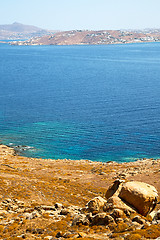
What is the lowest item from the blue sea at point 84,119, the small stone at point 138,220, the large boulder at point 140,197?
the blue sea at point 84,119

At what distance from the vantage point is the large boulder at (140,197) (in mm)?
31078

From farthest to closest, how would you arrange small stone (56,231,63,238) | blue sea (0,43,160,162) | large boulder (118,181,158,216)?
blue sea (0,43,160,162)
large boulder (118,181,158,216)
small stone (56,231,63,238)

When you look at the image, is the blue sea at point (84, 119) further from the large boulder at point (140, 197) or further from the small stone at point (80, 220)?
the small stone at point (80, 220)

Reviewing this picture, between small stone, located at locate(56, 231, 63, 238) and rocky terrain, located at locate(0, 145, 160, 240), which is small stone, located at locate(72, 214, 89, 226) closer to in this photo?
rocky terrain, located at locate(0, 145, 160, 240)

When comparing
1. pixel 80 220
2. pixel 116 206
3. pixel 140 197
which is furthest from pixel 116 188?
pixel 80 220

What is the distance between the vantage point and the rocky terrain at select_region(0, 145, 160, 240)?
2833 cm

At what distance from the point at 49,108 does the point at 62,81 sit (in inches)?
2541

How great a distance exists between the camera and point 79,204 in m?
41.4

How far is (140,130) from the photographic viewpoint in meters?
89.1

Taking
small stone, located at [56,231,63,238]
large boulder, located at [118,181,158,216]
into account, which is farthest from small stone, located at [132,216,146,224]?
small stone, located at [56,231,63,238]

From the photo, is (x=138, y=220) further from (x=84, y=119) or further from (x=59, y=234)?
(x=84, y=119)

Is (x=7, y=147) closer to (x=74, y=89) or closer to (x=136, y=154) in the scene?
(x=136, y=154)

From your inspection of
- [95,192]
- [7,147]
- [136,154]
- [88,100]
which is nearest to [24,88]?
[88,100]

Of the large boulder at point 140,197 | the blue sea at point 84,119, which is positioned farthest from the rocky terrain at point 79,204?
the blue sea at point 84,119
